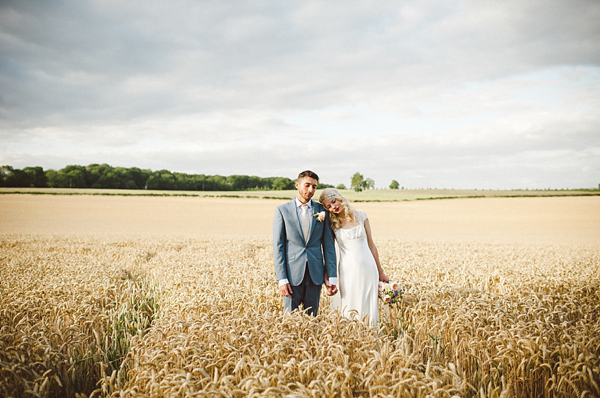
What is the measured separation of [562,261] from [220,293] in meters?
11.9

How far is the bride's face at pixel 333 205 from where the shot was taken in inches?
215

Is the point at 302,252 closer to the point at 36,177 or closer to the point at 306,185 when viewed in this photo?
the point at 306,185

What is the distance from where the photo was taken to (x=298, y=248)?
5.32 meters

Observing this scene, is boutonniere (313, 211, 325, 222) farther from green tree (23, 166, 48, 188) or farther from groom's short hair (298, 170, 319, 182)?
green tree (23, 166, 48, 188)

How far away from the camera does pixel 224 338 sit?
4027mm

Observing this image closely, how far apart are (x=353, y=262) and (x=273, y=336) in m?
2.15

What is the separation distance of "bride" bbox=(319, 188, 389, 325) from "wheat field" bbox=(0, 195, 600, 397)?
0.53 meters

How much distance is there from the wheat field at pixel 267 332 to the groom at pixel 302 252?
53cm

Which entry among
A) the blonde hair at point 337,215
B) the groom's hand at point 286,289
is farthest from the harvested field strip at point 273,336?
the blonde hair at point 337,215

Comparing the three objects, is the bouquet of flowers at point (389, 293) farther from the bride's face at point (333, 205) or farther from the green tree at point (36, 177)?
the green tree at point (36, 177)

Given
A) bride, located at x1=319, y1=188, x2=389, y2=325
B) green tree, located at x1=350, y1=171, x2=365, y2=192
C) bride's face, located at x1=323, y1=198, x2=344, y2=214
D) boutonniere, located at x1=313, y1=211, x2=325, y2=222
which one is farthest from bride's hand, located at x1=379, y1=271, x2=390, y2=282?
green tree, located at x1=350, y1=171, x2=365, y2=192

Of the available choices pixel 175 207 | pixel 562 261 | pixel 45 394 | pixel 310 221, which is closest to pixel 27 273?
pixel 45 394

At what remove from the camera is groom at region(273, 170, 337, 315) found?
527 cm

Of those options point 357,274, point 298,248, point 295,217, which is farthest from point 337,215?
point 357,274
